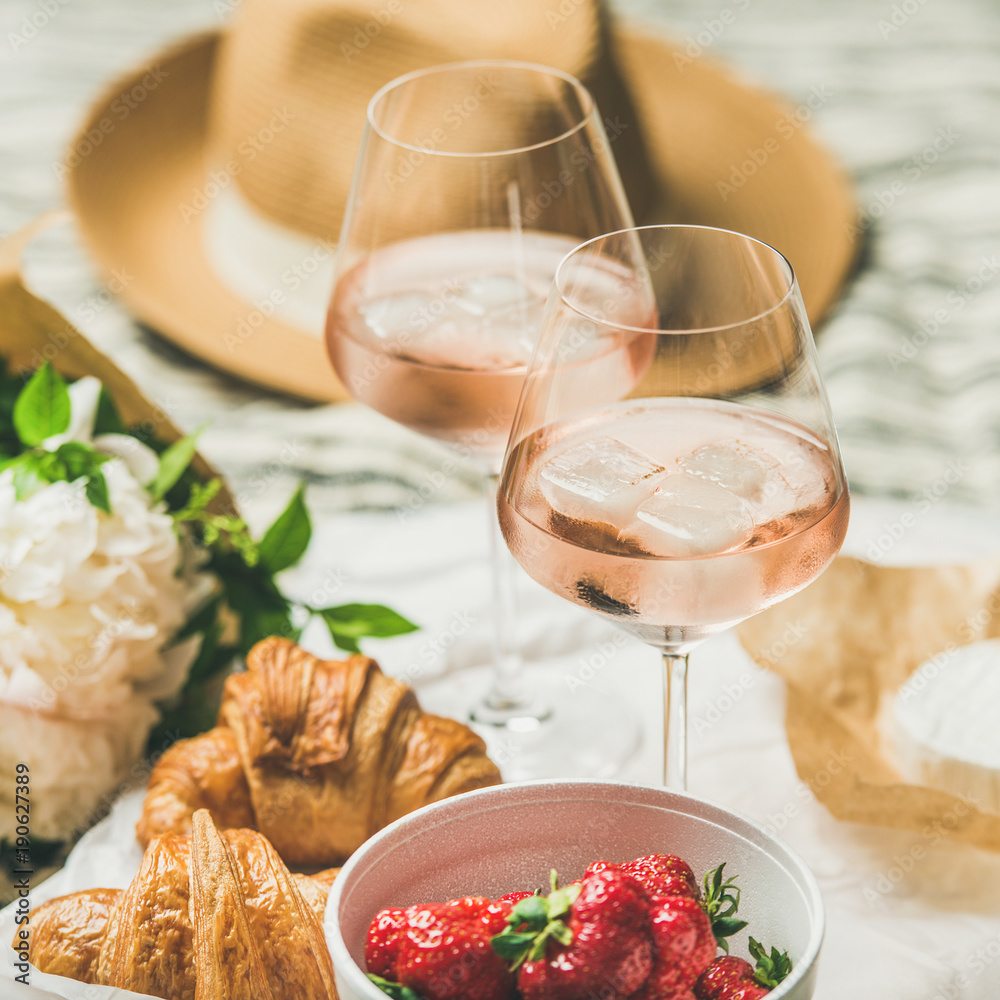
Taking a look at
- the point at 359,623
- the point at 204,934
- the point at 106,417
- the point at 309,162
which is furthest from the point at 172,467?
the point at 309,162

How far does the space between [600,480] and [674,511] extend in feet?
0.15

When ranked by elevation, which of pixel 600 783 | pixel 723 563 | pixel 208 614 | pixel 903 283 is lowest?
pixel 903 283

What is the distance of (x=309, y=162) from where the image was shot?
1667 mm

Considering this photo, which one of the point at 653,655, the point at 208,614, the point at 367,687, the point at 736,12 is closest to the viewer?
the point at 367,687

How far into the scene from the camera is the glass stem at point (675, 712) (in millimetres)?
778

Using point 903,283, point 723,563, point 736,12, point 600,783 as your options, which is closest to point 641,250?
point 723,563

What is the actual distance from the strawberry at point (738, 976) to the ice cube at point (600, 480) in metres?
0.23

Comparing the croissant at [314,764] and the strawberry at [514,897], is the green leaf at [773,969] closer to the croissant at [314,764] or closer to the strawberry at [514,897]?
the strawberry at [514,897]

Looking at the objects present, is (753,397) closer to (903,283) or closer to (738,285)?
(738,285)

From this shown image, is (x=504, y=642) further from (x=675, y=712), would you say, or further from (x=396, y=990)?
(x=396, y=990)

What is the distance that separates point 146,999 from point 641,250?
51cm

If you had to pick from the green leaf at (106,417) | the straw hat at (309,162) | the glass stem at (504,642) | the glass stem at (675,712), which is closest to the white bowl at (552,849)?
the glass stem at (675,712)

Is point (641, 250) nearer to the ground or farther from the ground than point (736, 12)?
farther from the ground

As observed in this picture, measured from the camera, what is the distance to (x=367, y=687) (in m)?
0.88
